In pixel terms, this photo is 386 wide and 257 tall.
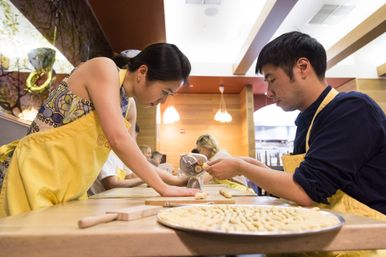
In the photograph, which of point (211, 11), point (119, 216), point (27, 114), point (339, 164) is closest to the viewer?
point (119, 216)

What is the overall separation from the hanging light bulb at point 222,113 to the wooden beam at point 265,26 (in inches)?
45.2

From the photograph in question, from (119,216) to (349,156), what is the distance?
70cm

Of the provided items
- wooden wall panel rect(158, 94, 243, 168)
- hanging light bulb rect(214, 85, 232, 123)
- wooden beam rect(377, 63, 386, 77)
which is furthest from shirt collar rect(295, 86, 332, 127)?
wooden beam rect(377, 63, 386, 77)

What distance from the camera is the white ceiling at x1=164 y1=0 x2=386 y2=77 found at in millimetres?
3869

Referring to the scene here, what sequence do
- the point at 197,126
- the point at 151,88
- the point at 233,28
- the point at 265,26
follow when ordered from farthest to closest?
the point at 197,126, the point at 233,28, the point at 265,26, the point at 151,88

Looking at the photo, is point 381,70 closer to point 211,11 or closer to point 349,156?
point 211,11

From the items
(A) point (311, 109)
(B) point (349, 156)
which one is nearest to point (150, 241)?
(B) point (349, 156)

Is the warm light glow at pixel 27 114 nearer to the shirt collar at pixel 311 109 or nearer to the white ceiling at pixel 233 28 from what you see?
the shirt collar at pixel 311 109

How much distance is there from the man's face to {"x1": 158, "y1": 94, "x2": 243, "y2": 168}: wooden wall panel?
475cm

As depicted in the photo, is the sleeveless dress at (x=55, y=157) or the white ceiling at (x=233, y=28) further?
the white ceiling at (x=233, y=28)

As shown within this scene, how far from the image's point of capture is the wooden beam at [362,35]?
11.3ft

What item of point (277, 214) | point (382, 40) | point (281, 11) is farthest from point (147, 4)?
point (382, 40)

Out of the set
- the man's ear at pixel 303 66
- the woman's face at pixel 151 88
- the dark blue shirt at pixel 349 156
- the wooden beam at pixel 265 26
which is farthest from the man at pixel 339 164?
the wooden beam at pixel 265 26

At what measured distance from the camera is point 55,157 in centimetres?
99
